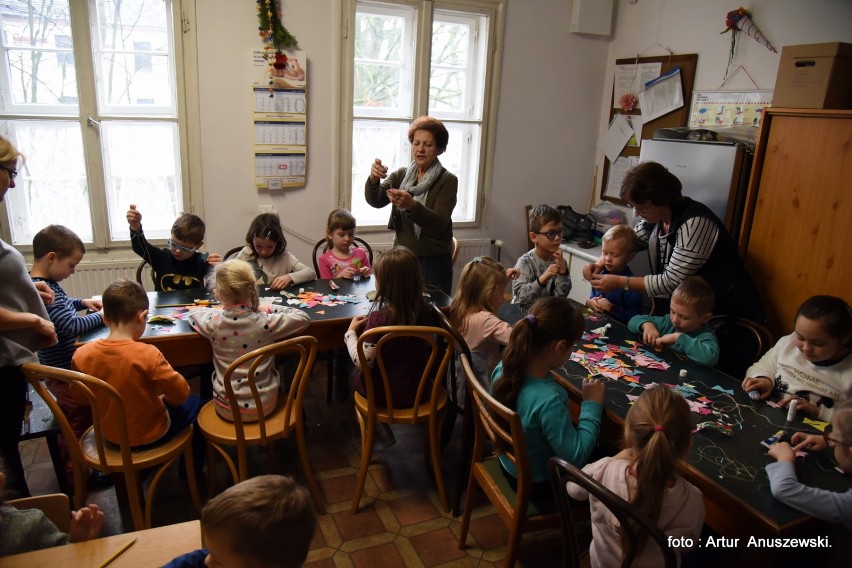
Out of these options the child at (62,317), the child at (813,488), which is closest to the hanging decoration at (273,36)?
the child at (62,317)

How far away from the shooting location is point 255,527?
1.08 metres

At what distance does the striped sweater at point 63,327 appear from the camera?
2.31 metres

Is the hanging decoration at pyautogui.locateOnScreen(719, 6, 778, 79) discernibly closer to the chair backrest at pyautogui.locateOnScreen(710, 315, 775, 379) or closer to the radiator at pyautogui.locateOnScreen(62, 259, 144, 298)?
the chair backrest at pyautogui.locateOnScreen(710, 315, 775, 379)

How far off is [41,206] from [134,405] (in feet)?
7.80

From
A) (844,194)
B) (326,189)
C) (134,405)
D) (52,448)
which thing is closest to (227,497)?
(134,405)

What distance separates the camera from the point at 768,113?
2.73 metres

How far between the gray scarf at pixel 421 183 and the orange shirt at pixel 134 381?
1533 millimetres

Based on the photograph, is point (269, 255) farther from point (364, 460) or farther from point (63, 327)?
point (364, 460)

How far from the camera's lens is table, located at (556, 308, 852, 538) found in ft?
4.74

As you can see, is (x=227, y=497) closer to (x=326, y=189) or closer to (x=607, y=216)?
(x=326, y=189)

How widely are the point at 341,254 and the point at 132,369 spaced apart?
60.0 inches

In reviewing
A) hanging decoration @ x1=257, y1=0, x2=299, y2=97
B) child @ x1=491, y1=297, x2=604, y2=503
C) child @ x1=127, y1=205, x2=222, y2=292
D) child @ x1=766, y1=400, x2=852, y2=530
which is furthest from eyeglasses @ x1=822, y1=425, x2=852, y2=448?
hanging decoration @ x1=257, y1=0, x2=299, y2=97

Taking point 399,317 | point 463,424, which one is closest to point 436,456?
point 463,424

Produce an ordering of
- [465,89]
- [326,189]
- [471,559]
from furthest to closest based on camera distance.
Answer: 1. [465,89]
2. [326,189]
3. [471,559]
